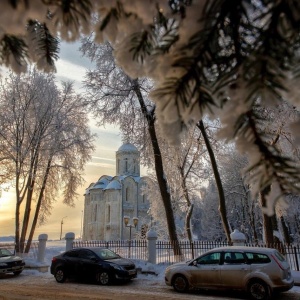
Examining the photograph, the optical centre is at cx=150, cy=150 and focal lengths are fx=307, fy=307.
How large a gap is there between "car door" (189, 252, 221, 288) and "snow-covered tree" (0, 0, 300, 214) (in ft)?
32.6

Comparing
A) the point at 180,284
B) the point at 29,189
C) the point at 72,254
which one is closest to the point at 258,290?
the point at 180,284

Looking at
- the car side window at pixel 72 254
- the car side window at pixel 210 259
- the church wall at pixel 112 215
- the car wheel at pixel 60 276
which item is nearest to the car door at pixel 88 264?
the car side window at pixel 72 254

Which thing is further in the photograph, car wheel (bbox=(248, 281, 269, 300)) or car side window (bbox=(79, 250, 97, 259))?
car side window (bbox=(79, 250, 97, 259))

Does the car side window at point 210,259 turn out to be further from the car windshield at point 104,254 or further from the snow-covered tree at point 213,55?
the snow-covered tree at point 213,55

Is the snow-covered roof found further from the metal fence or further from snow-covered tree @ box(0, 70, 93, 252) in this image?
the metal fence

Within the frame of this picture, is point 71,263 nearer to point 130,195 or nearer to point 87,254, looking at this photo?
point 87,254

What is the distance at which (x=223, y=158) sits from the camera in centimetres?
2233

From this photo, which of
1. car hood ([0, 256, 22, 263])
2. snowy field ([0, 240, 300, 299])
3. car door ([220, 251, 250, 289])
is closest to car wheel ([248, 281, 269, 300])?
car door ([220, 251, 250, 289])

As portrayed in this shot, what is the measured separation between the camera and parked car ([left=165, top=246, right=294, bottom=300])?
9.31 metres

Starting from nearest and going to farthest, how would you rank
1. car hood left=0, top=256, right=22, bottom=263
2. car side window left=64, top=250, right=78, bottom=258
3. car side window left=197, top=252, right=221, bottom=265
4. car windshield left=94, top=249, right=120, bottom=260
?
car side window left=197, top=252, right=221, bottom=265 → car windshield left=94, top=249, right=120, bottom=260 → car side window left=64, top=250, right=78, bottom=258 → car hood left=0, top=256, right=22, bottom=263

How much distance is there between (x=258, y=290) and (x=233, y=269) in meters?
0.94

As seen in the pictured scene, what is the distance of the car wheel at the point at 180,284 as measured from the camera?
1081cm

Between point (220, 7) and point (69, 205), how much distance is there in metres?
25.2

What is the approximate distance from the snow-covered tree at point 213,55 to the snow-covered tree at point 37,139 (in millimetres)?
19639
